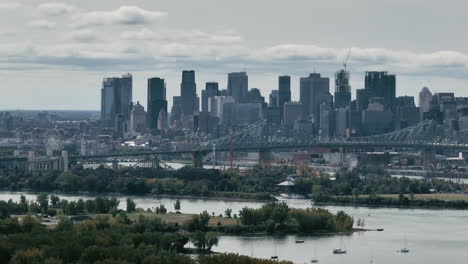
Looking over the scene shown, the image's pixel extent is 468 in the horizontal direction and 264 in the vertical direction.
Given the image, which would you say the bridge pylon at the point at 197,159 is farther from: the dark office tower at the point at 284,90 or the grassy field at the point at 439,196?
the dark office tower at the point at 284,90

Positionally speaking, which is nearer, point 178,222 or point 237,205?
point 178,222

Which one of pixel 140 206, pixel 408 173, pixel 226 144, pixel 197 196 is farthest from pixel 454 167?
pixel 140 206

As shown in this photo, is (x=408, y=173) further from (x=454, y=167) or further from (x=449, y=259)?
(x=449, y=259)

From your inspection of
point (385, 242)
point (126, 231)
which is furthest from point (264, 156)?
point (126, 231)

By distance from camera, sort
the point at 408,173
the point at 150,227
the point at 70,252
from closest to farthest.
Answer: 1. the point at 70,252
2. the point at 150,227
3. the point at 408,173

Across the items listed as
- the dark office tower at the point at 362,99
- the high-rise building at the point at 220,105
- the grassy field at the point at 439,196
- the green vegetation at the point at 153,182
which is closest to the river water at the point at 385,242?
the grassy field at the point at 439,196

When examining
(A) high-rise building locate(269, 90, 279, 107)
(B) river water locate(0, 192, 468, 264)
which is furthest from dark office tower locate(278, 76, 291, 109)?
(B) river water locate(0, 192, 468, 264)
